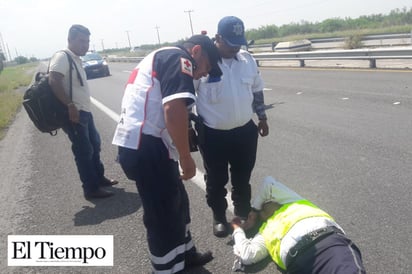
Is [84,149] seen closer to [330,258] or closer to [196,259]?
[196,259]

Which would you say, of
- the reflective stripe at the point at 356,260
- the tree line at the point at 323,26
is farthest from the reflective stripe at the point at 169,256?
the tree line at the point at 323,26

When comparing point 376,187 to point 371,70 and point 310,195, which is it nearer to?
point 310,195

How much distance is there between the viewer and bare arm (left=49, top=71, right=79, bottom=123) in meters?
4.27

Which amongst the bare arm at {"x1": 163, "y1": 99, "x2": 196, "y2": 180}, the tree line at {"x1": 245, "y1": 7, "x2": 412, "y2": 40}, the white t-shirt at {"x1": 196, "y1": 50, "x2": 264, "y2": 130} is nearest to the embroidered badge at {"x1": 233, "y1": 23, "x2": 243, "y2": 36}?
the white t-shirt at {"x1": 196, "y1": 50, "x2": 264, "y2": 130}

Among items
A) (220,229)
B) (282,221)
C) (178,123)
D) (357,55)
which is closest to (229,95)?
(178,123)

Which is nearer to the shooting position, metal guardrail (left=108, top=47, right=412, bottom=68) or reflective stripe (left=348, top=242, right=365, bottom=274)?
reflective stripe (left=348, top=242, right=365, bottom=274)

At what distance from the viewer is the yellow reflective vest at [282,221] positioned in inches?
105

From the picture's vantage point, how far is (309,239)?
2467 millimetres

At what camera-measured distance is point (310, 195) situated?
4121 millimetres

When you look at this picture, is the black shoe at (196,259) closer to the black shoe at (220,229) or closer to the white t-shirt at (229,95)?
the black shoe at (220,229)

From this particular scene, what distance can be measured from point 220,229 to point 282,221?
0.89 m

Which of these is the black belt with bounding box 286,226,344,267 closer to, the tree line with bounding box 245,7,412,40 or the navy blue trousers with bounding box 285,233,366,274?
the navy blue trousers with bounding box 285,233,366,274

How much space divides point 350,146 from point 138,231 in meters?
3.35

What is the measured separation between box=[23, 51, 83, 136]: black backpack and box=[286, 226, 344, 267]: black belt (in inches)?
119
